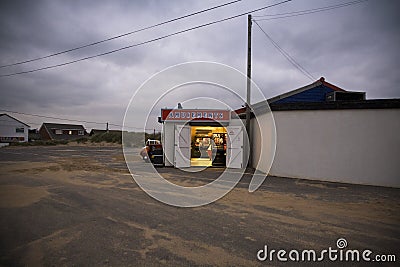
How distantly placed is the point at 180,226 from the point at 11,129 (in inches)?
2433

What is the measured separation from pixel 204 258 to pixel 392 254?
2.91 m

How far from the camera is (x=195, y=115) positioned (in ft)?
44.9

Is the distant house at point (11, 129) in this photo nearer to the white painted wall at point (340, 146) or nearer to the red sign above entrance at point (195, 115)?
the red sign above entrance at point (195, 115)

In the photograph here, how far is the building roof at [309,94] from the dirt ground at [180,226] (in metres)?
10.5

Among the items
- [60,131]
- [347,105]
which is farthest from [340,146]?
[60,131]

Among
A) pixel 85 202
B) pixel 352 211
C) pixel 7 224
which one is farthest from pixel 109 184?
pixel 352 211

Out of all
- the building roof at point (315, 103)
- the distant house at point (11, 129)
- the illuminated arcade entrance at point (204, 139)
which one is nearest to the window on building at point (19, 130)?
the distant house at point (11, 129)

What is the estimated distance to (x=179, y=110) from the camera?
45.5 feet

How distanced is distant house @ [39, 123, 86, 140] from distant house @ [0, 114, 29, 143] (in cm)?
858

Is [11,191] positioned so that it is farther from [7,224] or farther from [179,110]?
[179,110]

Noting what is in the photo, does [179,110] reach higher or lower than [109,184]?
higher

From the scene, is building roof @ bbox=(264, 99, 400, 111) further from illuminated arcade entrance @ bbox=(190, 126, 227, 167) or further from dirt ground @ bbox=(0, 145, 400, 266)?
illuminated arcade entrance @ bbox=(190, 126, 227, 167)

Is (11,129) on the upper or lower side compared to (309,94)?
→ lower

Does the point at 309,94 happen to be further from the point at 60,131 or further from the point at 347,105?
the point at 60,131
